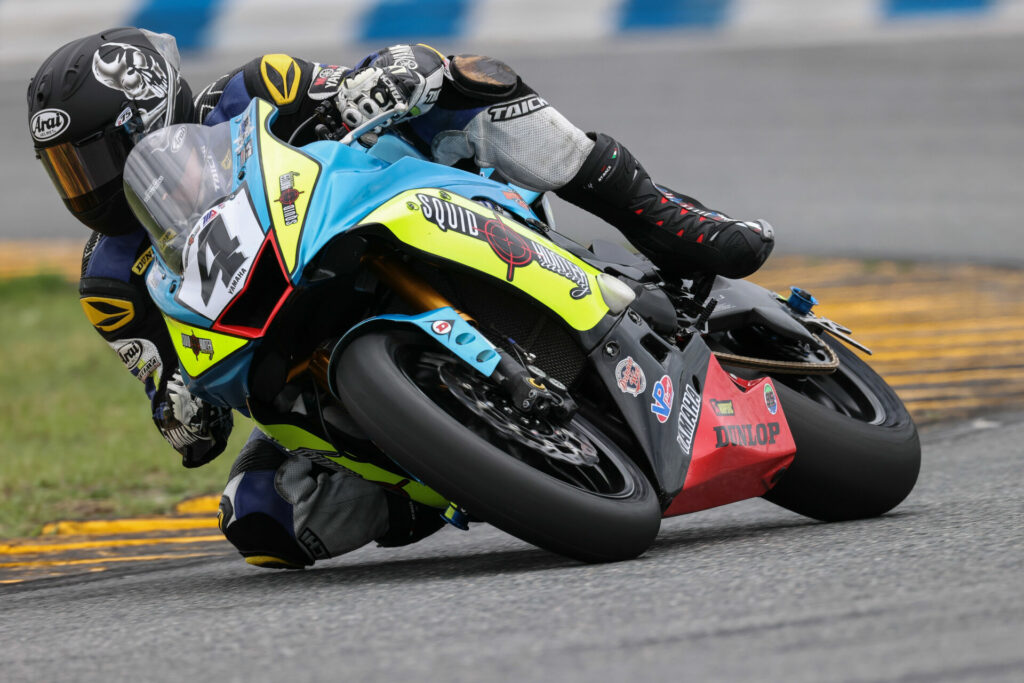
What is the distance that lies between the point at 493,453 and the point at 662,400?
0.60 m

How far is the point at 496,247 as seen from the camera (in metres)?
3.24

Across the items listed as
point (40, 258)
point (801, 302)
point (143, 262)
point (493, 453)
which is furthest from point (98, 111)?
point (40, 258)

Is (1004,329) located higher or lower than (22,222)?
higher

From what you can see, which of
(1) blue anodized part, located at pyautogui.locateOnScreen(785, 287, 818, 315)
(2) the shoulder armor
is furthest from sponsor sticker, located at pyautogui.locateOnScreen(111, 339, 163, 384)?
(1) blue anodized part, located at pyautogui.locateOnScreen(785, 287, 818, 315)

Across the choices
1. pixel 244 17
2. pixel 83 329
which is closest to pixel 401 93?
pixel 83 329

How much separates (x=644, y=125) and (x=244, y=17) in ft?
14.1

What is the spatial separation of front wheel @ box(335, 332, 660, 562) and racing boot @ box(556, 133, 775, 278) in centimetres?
77

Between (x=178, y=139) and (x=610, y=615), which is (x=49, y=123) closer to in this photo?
(x=178, y=139)

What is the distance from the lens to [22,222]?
11359mm

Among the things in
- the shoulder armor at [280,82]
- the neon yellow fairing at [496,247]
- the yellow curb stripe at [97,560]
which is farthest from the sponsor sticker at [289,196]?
the yellow curb stripe at [97,560]

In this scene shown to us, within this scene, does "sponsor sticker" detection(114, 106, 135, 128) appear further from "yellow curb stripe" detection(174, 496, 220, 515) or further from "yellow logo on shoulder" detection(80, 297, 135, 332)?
"yellow curb stripe" detection(174, 496, 220, 515)

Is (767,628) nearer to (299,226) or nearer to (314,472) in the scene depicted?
(299,226)

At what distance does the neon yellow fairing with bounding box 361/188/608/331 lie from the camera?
3156mm

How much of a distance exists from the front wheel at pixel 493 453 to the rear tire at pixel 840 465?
2.23 feet
